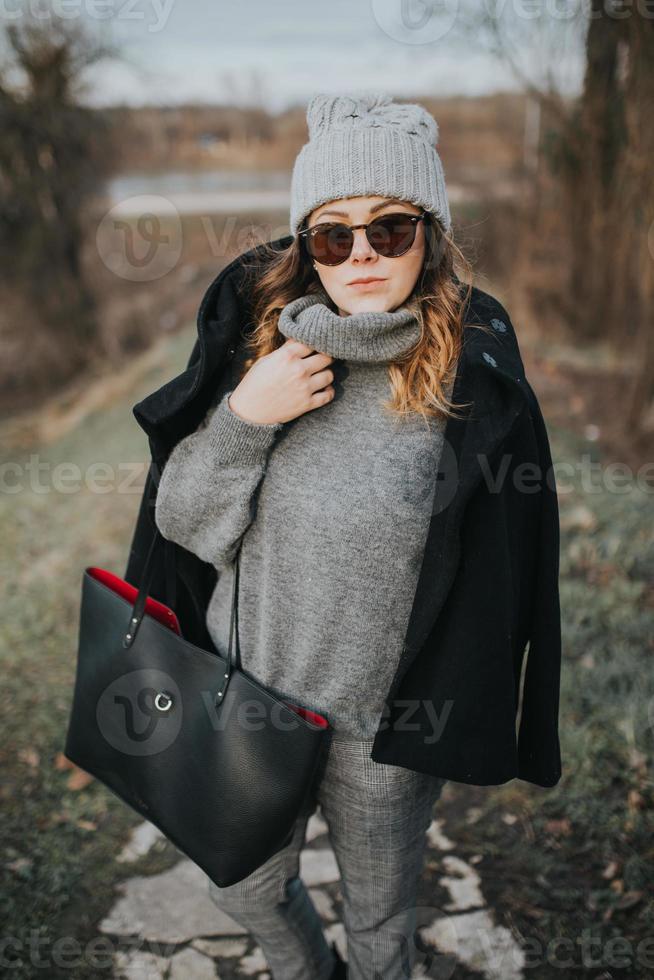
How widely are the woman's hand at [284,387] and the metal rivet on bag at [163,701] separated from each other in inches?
24.5

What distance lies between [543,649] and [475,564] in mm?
351

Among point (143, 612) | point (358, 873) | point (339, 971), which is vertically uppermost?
point (143, 612)

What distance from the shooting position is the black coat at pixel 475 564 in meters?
1.50

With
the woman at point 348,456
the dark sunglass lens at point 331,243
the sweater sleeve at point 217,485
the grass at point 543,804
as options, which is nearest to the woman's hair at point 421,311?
the woman at point 348,456

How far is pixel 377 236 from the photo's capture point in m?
1.54

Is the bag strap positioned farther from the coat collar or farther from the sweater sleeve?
the coat collar

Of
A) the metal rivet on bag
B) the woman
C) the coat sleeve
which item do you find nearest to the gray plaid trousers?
the woman

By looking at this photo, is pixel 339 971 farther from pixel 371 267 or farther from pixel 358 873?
pixel 371 267

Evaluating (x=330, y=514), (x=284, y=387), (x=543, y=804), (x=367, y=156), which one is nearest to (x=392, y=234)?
(x=367, y=156)

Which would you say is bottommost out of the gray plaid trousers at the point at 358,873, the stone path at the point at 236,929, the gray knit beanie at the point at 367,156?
the stone path at the point at 236,929

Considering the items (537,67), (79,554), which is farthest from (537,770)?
(537,67)

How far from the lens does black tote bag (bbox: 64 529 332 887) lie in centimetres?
150

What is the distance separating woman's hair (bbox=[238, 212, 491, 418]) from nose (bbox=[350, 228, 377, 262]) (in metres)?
0.15

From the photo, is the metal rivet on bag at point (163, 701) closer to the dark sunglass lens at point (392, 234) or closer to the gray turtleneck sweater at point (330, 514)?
the gray turtleneck sweater at point (330, 514)
